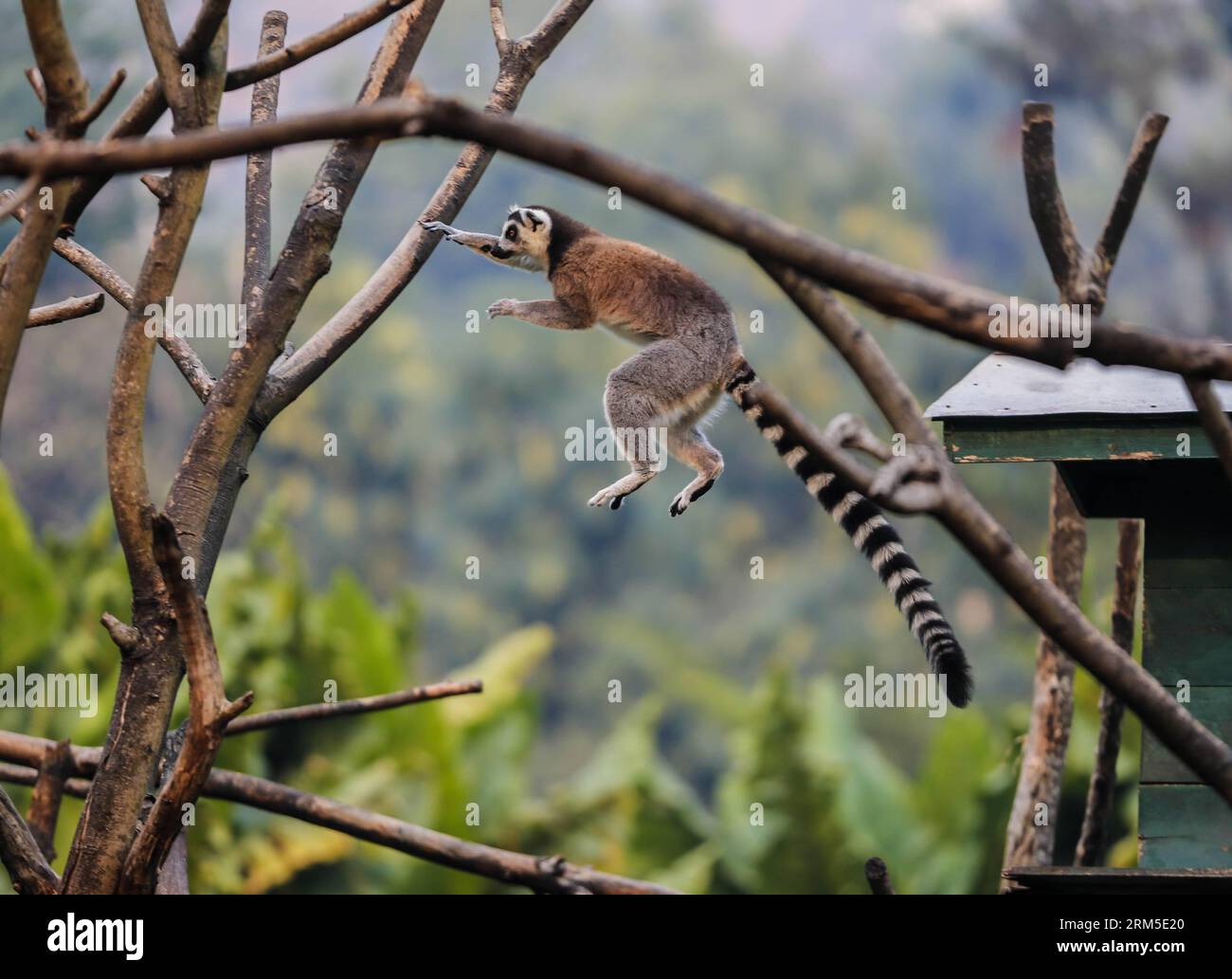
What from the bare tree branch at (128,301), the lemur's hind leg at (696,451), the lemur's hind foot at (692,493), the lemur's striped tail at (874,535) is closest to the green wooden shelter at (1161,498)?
the lemur's striped tail at (874,535)

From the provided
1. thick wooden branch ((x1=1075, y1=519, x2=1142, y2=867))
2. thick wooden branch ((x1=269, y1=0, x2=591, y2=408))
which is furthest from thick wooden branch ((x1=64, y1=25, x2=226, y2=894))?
thick wooden branch ((x1=1075, y1=519, x2=1142, y2=867))

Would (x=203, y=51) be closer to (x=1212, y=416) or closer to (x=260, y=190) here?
(x=260, y=190)

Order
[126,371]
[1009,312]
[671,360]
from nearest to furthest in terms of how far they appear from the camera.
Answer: [1009,312], [126,371], [671,360]

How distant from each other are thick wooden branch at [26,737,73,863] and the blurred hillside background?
6.05m

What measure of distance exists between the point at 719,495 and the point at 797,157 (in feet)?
28.4

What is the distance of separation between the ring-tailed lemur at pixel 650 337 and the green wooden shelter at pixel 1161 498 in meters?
0.43

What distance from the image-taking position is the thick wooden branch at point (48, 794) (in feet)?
10.5

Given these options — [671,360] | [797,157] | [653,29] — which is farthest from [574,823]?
[653,29]

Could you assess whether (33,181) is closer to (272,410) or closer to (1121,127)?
(272,410)

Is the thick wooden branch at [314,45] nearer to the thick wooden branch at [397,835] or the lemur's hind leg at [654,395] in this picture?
the lemur's hind leg at [654,395]

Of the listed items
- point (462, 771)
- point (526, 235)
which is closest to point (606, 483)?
point (462, 771)

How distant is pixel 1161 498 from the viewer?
3.94m

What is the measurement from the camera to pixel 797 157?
3241 cm

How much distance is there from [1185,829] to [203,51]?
2964 mm
